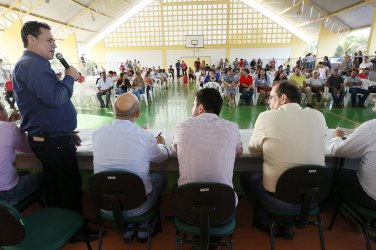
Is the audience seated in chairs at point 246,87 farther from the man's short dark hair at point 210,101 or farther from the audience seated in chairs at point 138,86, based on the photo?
the man's short dark hair at point 210,101

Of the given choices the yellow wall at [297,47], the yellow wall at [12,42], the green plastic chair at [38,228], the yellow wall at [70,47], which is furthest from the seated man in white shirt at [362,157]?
the yellow wall at [297,47]

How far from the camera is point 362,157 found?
5.45ft

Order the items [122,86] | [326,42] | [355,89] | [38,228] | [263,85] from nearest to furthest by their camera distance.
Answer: [38,228] → [355,89] → [122,86] → [263,85] → [326,42]

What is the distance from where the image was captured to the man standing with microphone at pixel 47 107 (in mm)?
1603

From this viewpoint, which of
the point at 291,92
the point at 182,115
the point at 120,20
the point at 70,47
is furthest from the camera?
the point at 120,20

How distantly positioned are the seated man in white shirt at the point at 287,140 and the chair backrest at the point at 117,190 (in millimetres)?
834

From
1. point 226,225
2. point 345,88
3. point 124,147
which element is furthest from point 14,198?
point 345,88

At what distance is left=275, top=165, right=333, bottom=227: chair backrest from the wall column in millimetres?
17863

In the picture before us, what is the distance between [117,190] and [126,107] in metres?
0.53

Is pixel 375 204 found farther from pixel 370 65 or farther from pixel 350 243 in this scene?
pixel 370 65

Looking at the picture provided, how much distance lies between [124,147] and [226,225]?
30.7 inches

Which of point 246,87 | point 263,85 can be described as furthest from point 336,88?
point 246,87

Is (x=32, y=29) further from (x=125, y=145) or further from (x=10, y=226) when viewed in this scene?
(x=10, y=226)

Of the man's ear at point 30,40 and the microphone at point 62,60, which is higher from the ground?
the man's ear at point 30,40
